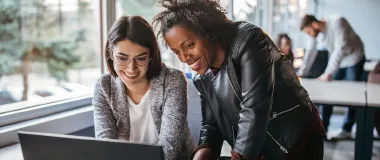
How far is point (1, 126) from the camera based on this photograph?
159cm

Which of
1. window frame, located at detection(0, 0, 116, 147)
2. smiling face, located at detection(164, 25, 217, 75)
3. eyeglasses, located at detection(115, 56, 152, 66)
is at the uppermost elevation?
smiling face, located at detection(164, 25, 217, 75)

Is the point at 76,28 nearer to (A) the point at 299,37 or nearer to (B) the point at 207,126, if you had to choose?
(B) the point at 207,126

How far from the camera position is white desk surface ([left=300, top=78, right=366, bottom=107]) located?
2.30m

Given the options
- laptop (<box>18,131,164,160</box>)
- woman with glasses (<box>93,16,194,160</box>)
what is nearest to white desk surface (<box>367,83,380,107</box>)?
woman with glasses (<box>93,16,194,160</box>)

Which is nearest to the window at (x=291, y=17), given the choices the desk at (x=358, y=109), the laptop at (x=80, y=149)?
the desk at (x=358, y=109)

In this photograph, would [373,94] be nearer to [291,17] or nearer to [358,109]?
[358,109]

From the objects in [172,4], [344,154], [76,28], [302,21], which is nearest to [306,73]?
[302,21]

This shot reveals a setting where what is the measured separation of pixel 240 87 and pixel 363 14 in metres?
5.94

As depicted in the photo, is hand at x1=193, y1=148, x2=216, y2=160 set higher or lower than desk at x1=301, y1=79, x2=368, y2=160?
higher

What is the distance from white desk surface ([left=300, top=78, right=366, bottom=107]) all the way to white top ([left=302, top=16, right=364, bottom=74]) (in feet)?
1.05

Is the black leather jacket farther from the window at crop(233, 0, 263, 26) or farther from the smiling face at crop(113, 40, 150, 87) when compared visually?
the window at crop(233, 0, 263, 26)

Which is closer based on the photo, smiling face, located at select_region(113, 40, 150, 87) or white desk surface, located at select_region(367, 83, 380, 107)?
smiling face, located at select_region(113, 40, 150, 87)

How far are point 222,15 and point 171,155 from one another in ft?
1.65

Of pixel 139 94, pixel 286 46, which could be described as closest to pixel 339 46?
pixel 286 46
